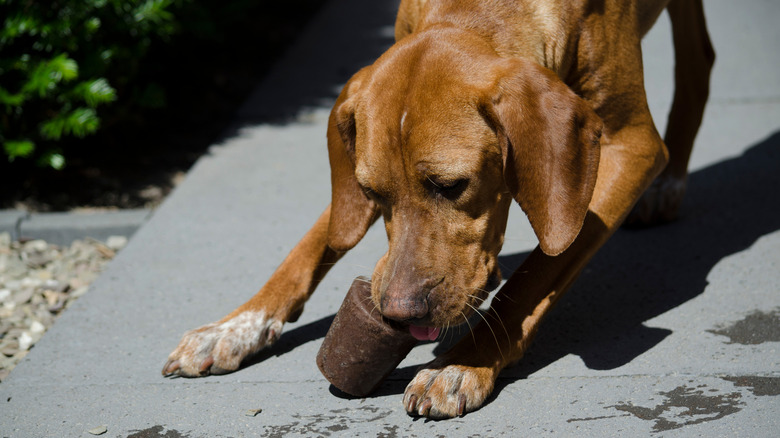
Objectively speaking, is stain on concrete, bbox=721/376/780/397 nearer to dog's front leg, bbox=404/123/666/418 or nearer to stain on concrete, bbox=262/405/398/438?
dog's front leg, bbox=404/123/666/418

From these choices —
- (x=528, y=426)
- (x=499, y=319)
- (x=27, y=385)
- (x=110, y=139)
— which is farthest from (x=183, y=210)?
(x=528, y=426)

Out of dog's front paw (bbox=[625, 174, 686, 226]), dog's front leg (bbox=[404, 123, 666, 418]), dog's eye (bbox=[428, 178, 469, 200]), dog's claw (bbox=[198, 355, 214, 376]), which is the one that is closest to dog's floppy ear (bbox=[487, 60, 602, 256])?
dog's eye (bbox=[428, 178, 469, 200])

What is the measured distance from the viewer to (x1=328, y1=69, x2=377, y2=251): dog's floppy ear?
112 inches

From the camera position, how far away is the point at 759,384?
264 centimetres

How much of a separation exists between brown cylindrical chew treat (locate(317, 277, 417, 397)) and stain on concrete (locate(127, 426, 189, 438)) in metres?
0.50

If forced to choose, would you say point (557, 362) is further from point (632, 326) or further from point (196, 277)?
point (196, 277)

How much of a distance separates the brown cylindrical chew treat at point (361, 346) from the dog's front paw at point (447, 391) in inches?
4.6

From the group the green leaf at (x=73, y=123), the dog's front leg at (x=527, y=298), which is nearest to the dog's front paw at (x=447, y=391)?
the dog's front leg at (x=527, y=298)

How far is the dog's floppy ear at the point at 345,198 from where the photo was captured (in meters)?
2.85

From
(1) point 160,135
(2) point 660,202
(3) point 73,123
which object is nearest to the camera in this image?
(2) point 660,202

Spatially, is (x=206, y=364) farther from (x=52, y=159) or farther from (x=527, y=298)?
(x=52, y=159)

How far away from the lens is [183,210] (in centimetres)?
445

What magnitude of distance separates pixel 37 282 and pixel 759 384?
3.20m

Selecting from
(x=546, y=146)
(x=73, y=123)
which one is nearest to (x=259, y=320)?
(x=546, y=146)
